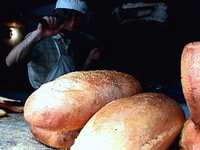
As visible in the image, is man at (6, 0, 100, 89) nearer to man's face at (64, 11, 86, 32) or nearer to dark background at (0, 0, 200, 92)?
man's face at (64, 11, 86, 32)

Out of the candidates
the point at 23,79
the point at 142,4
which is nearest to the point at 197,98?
the point at 142,4

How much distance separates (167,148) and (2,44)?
7.71m

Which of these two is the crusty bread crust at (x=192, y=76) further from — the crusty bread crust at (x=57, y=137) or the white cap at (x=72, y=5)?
the white cap at (x=72, y=5)

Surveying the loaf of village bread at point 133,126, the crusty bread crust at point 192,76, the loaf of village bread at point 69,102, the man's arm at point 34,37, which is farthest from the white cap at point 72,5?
the crusty bread crust at point 192,76

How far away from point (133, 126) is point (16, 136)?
872 millimetres

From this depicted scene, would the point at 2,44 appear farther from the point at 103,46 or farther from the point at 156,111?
the point at 156,111

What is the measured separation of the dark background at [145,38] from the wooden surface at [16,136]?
322cm

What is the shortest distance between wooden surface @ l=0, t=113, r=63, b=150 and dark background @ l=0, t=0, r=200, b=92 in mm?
3224

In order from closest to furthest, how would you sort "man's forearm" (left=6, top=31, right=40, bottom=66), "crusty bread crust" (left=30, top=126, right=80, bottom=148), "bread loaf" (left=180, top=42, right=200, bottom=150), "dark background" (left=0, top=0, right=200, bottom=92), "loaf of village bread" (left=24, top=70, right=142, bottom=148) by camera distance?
"bread loaf" (left=180, top=42, right=200, bottom=150), "loaf of village bread" (left=24, top=70, right=142, bottom=148), "crusty bread crust" (left=30, top=126, right=80, bottom=148), "man's forearm" (left=6, top=31, right=40, bottom=66), "dark background" (left=0, top=0, right=200, bottom=92)

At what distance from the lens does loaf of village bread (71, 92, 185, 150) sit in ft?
3.18

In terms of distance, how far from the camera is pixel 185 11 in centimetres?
500

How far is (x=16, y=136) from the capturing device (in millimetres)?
1654

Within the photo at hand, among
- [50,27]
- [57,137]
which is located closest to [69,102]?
[57,137]

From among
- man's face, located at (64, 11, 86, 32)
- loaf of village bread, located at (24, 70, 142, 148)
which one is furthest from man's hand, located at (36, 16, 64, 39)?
loaf of village bread, located at (24, 70, 142, 148)
